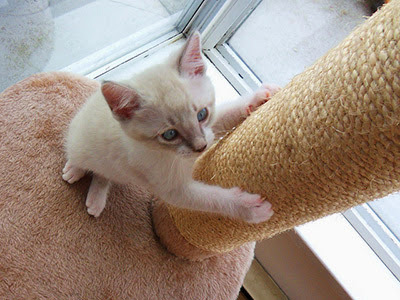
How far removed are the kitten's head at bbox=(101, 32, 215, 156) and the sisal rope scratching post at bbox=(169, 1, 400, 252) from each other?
0.09m

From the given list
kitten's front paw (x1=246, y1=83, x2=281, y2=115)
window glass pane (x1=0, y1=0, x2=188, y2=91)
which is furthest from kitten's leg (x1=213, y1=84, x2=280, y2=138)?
window glass pane (x1=0, y1=0, x2=188, y2=91)

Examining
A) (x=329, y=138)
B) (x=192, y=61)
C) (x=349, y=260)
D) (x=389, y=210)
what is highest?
(x=329, y=138)

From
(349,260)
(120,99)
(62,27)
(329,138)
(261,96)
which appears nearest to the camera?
(329,138)

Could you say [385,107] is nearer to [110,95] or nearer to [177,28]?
[110,95]

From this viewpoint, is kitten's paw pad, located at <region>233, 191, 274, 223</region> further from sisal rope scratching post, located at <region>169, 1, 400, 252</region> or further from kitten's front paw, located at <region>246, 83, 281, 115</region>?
kitten's front paw, located at <region>246, 83, 281, 115</region>

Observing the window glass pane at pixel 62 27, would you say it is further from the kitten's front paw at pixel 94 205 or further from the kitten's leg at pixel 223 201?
the kitten's leg at pixel 223 201

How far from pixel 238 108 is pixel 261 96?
2.5 inches

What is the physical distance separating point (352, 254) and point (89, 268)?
0.75 meters

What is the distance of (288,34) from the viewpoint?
1.47 metres

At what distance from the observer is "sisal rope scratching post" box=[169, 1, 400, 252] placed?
54 cm

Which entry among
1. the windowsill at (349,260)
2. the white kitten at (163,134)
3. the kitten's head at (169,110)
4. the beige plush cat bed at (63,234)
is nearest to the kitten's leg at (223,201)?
the white kitten at (163,134)

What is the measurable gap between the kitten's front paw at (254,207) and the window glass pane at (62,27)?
0.95 meters

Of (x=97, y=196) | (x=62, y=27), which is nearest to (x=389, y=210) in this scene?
(x=97, y=196)

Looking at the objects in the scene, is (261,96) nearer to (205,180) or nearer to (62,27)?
(205,180)
